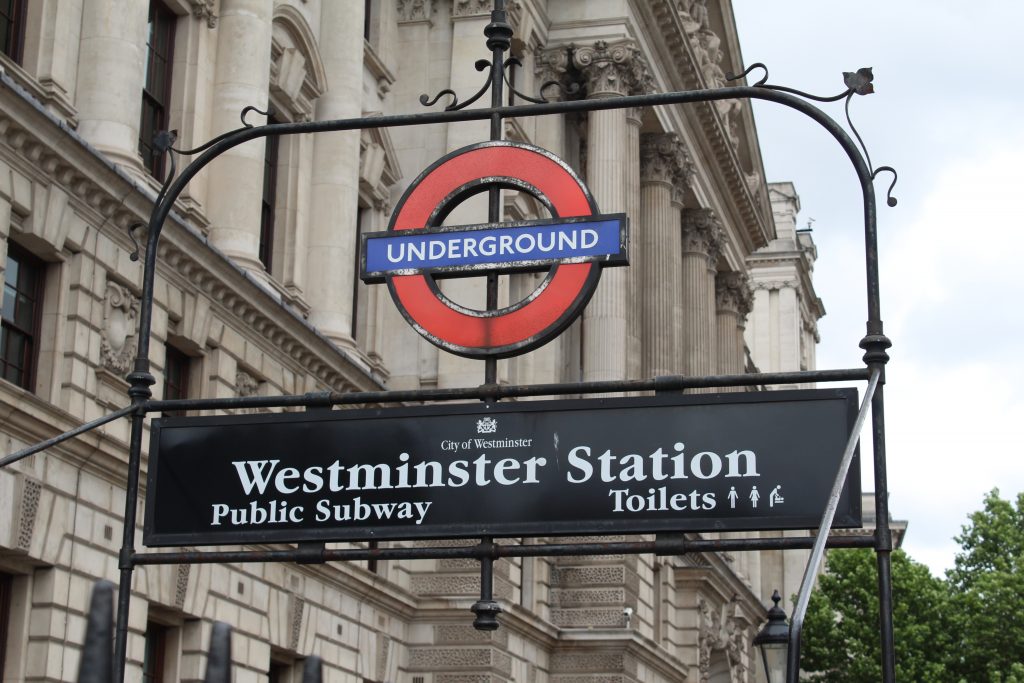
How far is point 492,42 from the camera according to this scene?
10391mm

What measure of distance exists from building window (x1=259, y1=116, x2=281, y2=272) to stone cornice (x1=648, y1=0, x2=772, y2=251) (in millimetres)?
19039

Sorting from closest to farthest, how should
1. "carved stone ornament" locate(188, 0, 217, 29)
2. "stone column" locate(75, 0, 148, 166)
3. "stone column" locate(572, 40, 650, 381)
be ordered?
"stone column" locate(75, 0, 148, 166) < "carved stone ornament" locate(188, 0, 217, 29) < "stone column" locate(572, 40, 650, 381)

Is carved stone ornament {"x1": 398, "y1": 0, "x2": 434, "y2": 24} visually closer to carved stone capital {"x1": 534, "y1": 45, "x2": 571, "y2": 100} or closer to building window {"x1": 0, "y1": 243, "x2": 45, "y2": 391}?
carved stone capital {"x1": 534, "y1": 45, "x2": 571, "y2": 100}

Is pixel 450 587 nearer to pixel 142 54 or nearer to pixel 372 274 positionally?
pixel 142 54

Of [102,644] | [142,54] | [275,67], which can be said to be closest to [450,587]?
[275,67]

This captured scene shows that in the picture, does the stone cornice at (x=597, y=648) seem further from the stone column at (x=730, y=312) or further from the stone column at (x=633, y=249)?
the stone column at (x=730, y=312)

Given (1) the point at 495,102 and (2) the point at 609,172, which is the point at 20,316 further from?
(2) the point at 609,172

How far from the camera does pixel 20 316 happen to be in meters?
22.3

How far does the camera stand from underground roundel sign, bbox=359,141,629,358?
380 inches

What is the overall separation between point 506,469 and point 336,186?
83.3ft

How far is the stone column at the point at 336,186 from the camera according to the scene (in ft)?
109

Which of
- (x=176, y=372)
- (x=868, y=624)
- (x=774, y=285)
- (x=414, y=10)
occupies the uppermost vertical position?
(x=774, y=285)

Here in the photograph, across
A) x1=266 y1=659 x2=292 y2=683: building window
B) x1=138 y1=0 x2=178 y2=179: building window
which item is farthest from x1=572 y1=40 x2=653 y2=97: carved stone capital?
x1=266 y1=659 x2=292 y2=683: building window

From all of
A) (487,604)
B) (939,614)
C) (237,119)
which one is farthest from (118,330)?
(939,614)
